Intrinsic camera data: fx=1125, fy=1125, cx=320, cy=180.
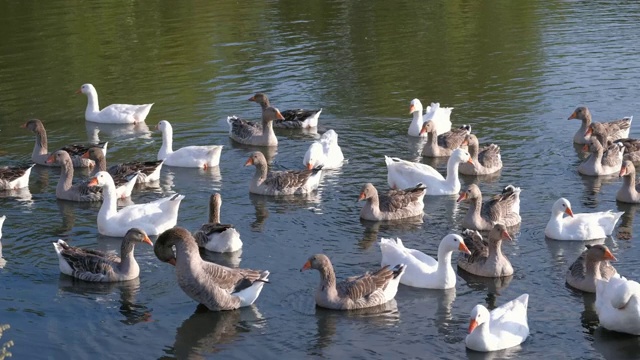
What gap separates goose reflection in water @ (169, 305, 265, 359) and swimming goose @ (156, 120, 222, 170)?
6959 mm

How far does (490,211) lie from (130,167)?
6.79 metres

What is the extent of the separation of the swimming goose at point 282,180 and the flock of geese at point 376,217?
2 centimetres

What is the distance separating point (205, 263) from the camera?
49.6 feet

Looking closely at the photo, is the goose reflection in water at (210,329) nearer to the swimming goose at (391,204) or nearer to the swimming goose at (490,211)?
the swimming goose at (391,204)

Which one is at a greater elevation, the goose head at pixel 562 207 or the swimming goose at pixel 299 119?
the goose head at pixel 562 207

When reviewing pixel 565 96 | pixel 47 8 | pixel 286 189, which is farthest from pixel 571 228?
pixel 47 8

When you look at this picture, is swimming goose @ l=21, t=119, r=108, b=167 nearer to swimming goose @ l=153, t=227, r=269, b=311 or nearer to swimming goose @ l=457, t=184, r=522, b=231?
swimming goose @ l=153, t=227, r=269, b=311

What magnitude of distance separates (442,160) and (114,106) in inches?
313

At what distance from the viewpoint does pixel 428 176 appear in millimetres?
20109

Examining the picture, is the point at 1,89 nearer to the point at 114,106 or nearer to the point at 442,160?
the point at 114,106

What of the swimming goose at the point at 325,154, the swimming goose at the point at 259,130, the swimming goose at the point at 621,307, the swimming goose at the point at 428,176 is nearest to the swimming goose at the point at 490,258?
the swimming goose at the point at 621,307

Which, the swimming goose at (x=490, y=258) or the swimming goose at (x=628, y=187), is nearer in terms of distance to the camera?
the swimming goose at (x=490, y=258)

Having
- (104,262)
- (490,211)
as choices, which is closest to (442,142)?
(490,211)

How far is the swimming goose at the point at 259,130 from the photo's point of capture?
77.3 feet
